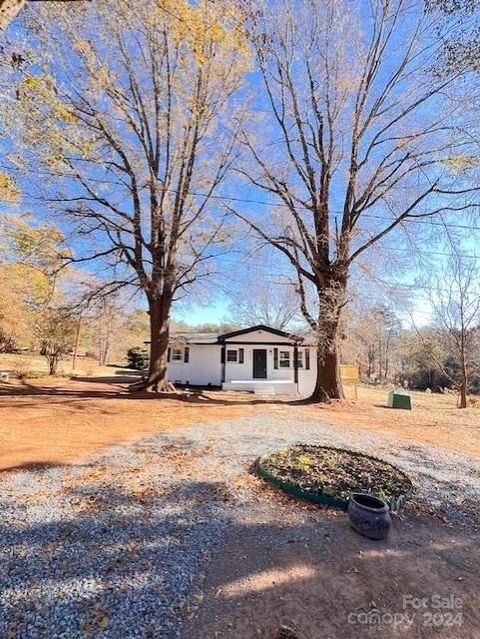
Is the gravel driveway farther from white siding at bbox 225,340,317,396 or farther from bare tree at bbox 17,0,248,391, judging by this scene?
white siding at bbox 225,340,317,396

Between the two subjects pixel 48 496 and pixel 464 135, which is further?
pixel 464 135

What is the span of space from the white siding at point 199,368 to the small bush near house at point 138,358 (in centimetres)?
1095

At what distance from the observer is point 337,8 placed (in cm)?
1145

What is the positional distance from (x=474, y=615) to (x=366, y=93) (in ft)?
46.4

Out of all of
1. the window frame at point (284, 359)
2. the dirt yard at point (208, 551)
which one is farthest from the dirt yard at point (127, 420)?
the window frame at point (284, 359)

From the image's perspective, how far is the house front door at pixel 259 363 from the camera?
65.7 ft

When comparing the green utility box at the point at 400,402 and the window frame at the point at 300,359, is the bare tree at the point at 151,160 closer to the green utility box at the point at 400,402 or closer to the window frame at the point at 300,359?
the window frame at the point at 300,359

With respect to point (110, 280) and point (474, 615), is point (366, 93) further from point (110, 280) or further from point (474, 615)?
point (474, 615)

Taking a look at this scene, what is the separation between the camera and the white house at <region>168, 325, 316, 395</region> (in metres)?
19.7

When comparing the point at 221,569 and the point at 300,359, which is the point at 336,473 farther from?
the point at 300,359

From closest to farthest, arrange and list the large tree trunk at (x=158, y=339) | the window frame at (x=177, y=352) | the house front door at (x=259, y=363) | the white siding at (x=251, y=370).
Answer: the large tree trunk at (x=158, y=339) → the white siding at (x=251, y=370) → the house front door at (x=259, y=363) → the window frame at (x=177, y=352)

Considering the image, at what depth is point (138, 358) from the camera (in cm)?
3162

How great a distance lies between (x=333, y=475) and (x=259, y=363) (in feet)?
50.4

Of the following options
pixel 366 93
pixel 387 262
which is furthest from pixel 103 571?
pixel 366 93
